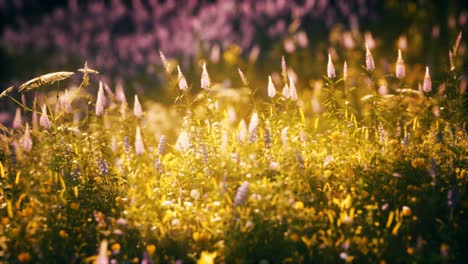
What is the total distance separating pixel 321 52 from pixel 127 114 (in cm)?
464

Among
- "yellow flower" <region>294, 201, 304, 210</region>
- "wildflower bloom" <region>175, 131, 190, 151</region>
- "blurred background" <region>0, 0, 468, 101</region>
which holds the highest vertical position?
"blurred background" <region>0, 0, 468, 101</region>

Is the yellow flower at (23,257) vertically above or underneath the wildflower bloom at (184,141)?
underneath

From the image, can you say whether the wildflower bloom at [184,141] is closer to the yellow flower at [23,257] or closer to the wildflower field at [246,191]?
the wildflower field at [246,191]

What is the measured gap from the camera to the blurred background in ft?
23.1

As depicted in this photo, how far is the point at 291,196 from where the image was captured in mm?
2709

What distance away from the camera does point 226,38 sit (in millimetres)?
8953

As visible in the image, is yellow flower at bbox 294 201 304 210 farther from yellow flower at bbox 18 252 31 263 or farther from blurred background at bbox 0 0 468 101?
blurred background at bbox 0 0 468 101

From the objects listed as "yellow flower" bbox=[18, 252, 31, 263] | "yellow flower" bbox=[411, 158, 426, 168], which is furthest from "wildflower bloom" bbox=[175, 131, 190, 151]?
"yellow flower" bbox=[411, 158, 426, 168]

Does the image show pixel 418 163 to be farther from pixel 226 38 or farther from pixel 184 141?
pixel 226 38

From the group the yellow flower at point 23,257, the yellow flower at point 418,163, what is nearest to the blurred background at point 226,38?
the yellow flower at point 418,163

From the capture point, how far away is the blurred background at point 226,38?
7.04 metres

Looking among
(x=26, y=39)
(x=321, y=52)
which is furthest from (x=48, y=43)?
(x=321, y=52)

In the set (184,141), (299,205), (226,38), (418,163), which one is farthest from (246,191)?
(226,38)

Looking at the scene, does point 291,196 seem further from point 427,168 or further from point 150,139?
point 150,139
